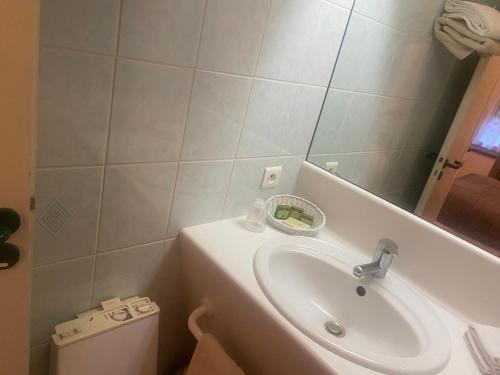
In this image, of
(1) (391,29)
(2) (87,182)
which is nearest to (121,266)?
(2) (87,182)

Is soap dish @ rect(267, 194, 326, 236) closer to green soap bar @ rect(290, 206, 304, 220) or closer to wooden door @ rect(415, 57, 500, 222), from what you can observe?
green soap bar @ rect(290, 206, 304, 220)

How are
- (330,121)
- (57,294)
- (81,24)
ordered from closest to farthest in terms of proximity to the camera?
1. (81,24)
2. (57,294)
3. (330,121)

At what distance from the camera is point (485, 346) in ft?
2.78

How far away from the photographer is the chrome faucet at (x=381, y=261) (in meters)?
1.01

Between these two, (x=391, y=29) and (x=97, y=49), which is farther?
(x=391, y=29)

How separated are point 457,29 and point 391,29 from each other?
0.22 m

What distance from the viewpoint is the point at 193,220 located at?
112 cm

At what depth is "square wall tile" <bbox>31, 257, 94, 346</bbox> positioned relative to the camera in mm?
884

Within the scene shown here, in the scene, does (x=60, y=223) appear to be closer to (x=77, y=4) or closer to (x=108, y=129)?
(x=108, y=129)

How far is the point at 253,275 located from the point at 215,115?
45 cm

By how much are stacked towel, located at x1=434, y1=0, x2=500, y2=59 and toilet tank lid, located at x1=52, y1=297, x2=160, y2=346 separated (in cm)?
136

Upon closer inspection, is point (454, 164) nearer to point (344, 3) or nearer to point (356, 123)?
point (356, 123)

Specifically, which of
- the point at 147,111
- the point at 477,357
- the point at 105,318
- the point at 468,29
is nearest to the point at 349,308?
the point at 477,357

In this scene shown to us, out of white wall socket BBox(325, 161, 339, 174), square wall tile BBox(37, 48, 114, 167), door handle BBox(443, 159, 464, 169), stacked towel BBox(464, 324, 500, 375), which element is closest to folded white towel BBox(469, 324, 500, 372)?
stacked towel BBox(464, 324, 500, 375)
